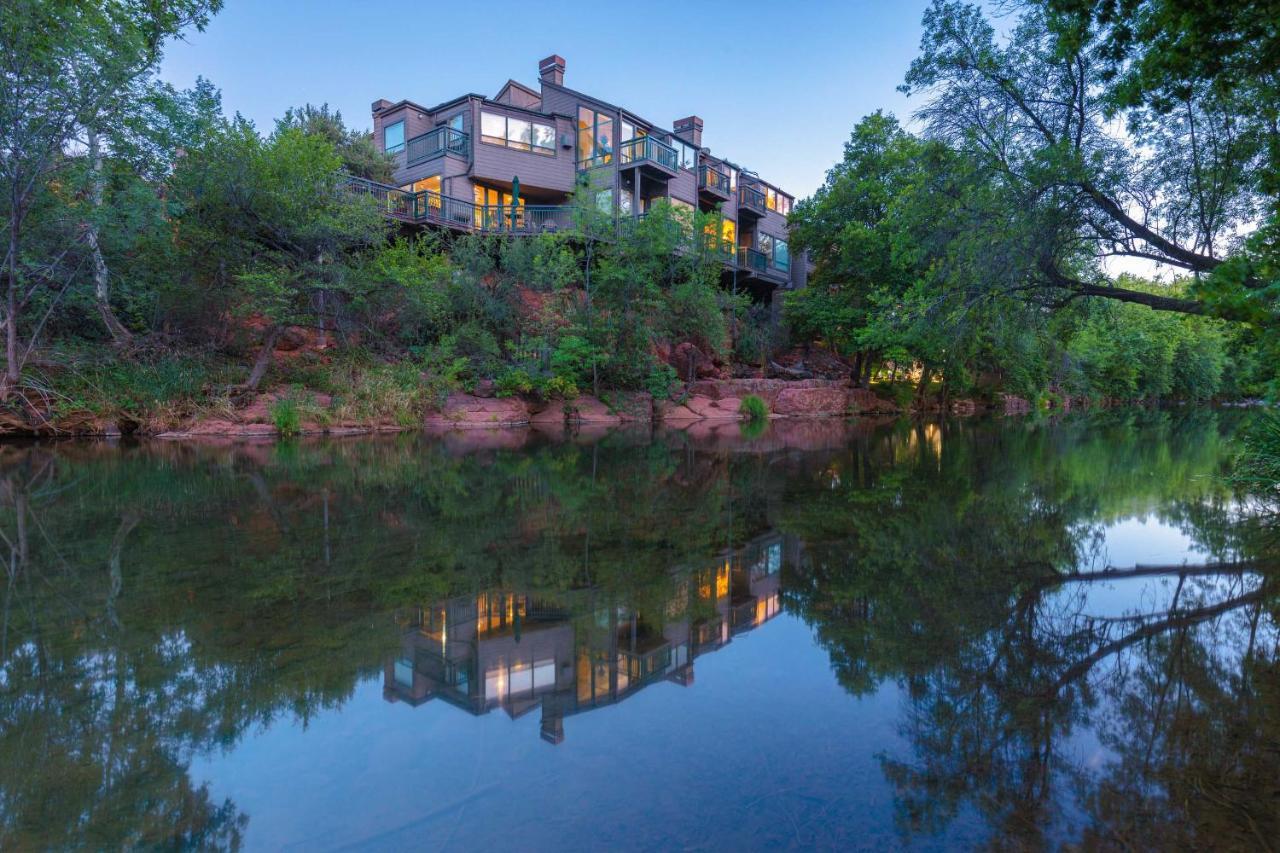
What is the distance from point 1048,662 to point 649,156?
29.1 m

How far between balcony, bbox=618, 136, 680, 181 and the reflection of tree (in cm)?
2503

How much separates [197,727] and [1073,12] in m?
10.2

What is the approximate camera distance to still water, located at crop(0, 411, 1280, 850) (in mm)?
2285

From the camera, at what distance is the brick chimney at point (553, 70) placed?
3127 centimetres

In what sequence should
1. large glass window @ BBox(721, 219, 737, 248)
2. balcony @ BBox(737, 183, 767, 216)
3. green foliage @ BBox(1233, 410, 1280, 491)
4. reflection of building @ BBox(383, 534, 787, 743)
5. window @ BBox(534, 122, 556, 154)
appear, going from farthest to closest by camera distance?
balcony @ BBox(737, 183, 767, 216) < large glass window @ BBox(721, 219, 737, 248) < window @ BBox(534, 122, 556, 154) < green foliage @ BBox(1233, 410, 1280, 491) < reflection of building @ BBox(383, 534, 787, 743)

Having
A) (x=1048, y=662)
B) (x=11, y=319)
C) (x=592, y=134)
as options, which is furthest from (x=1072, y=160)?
(x=592, y=134)

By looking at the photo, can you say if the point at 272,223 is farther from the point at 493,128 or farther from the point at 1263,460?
the point at 1263,460

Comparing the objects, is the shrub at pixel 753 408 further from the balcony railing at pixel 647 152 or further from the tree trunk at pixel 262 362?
the tree trunk at pixel 262 362

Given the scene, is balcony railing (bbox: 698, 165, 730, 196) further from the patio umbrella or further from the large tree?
the large tree

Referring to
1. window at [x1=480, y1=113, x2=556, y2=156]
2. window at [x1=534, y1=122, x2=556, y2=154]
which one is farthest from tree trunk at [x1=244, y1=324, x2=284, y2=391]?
window at [x1=534, y1=122, x2=556, y2=154]

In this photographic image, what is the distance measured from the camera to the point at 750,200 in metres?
38.3

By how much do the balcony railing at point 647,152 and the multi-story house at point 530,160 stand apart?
0.15 feet

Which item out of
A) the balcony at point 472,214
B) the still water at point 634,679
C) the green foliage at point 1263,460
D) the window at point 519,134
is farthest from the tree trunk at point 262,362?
the green foliage at point 1263,460

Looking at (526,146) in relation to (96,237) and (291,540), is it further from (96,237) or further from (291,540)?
(291,540)
